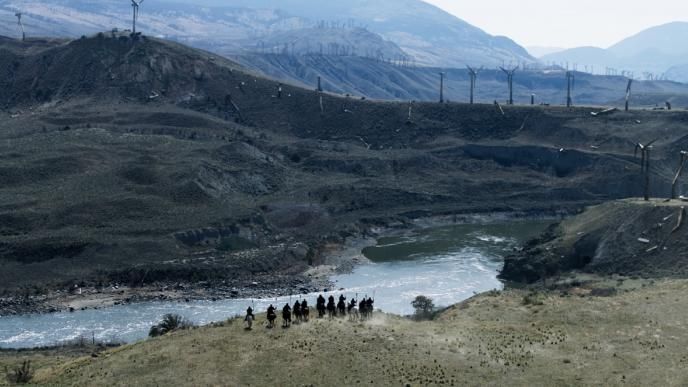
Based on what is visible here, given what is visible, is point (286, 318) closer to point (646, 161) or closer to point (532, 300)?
point (532, 300)

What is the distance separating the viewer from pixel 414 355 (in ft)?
126

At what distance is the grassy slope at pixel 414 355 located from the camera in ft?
119

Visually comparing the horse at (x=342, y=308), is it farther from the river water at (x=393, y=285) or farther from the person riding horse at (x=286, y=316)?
the river water at (x=393, y=285)

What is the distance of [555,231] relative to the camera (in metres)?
88.4

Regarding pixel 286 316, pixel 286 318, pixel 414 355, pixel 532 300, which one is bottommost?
pixel 414 355

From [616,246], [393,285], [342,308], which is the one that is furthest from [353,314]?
[616,246]

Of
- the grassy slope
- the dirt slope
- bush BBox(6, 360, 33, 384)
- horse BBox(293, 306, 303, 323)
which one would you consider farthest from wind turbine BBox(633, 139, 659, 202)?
bush BBox(6, 360, 33, 384)

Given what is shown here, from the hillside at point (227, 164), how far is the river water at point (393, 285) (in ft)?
15.9

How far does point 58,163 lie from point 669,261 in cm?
6829

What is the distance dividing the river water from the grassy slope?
74.1 feet

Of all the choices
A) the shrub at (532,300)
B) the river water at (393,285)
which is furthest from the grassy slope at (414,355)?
the river water at (393,285)

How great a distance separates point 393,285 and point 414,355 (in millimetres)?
41731

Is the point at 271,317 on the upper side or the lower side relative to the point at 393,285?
upper

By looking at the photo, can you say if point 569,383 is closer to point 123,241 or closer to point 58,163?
point 123,241
